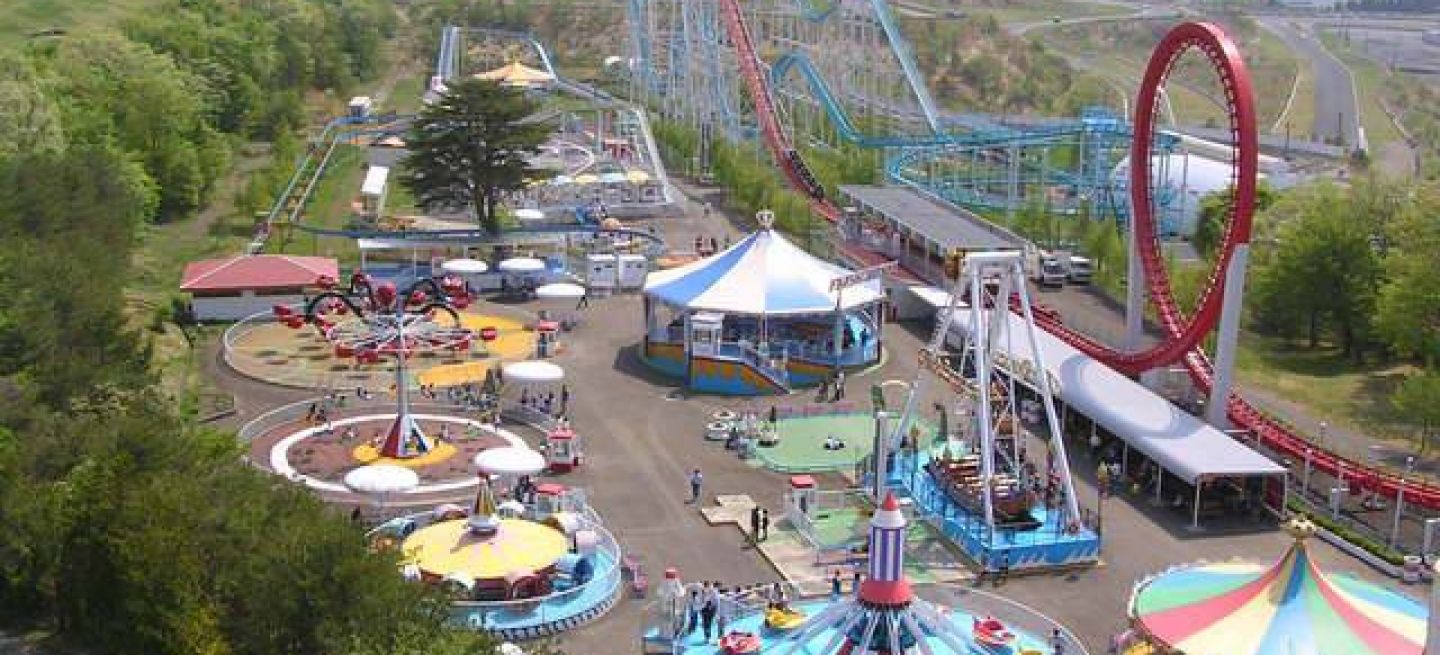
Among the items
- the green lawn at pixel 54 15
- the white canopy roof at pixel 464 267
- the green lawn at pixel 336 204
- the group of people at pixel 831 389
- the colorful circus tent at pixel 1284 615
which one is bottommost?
the group of people at pixel 831 389

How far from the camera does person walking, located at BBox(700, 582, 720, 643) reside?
26.3 metres

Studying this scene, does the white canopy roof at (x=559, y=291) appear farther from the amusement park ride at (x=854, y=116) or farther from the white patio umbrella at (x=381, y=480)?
the amusement park ride at (x=854, y=116)

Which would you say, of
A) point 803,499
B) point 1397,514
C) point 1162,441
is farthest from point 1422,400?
point 803,499

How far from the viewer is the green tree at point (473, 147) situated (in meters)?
56.3

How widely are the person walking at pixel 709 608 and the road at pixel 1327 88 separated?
300 ft

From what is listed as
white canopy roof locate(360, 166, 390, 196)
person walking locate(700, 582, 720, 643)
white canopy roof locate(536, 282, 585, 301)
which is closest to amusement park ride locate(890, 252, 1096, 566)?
person walking locate(700, 582, 720, 643)

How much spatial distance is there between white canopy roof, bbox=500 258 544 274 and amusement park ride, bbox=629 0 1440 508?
47.7ft

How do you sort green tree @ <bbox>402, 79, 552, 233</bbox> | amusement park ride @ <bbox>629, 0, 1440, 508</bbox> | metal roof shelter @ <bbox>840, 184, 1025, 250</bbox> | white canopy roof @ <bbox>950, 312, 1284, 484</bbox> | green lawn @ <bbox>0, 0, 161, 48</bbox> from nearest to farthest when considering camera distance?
white canopy roof @ <bbox>950, 312, 1284, 484</bbox>, amusement park ride @ <bbox>629, 0, 1440, 508</bbox>, metal roof shelter @ <bbox>840, 184, 1025, 250</bbox>, green tree @ <bbox>402, 79, 552, 233</bbox>, green lawn @ <bbox>0, 0, 161, 48</bbox>

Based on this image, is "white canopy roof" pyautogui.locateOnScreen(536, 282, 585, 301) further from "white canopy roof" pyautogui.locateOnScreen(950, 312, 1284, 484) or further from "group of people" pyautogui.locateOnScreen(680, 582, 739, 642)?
"group of people" pyautogui.locateOnScreen(680, 582, 739, 642)

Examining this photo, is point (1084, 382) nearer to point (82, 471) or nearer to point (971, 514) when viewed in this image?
point (971, 514)

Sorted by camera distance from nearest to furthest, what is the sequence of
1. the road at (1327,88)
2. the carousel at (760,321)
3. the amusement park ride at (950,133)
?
the amusement park ride at (950,133) < the carousel at (760,321) < the road at (1327,88)

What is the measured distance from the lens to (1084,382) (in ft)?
124

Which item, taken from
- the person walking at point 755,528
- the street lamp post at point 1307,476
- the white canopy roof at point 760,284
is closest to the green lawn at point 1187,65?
the white canopy roof at point 760,284

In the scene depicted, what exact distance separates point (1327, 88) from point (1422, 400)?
369ft
